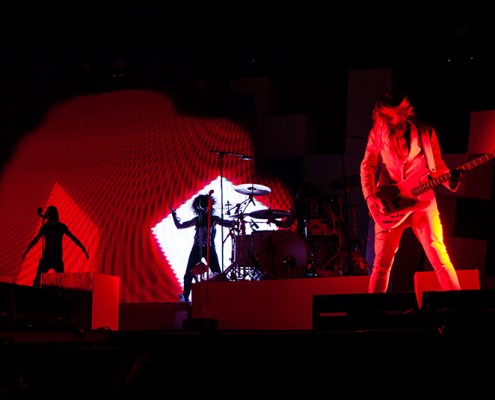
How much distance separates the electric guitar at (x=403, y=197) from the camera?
6137 mm

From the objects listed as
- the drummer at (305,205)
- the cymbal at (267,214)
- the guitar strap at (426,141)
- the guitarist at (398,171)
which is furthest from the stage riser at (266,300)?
the drummer at (305,205)

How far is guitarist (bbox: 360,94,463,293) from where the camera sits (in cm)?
616

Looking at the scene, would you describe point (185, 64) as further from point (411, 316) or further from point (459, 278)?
point (411, 316)

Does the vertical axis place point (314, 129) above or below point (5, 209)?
above

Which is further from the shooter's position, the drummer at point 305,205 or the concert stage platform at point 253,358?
the drummer at point 305,205

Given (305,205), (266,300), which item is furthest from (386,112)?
(305,205)

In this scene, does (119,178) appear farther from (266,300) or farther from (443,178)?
(443,178)

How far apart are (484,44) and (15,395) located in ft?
28.7

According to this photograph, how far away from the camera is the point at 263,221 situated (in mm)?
10125

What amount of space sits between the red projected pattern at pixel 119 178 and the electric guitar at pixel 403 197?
4.45m

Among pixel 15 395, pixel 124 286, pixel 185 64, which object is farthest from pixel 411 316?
pixel 185 64

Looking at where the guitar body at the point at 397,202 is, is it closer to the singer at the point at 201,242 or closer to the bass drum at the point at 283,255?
the bass drum at the point at 283,255

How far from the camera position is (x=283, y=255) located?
30.6 ft

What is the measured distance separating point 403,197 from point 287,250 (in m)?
3.31
